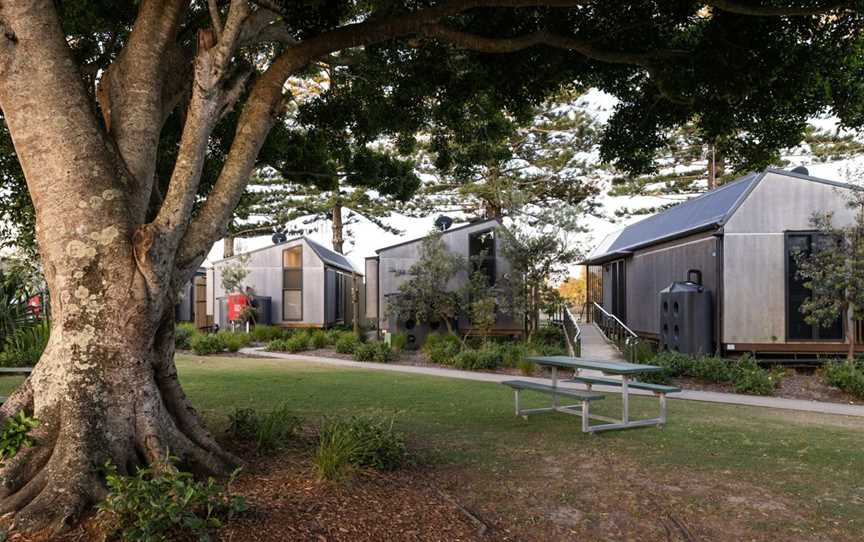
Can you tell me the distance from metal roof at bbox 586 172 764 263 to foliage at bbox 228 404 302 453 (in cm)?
1059

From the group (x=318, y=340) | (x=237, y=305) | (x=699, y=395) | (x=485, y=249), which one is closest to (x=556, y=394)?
(x=699, y=395)

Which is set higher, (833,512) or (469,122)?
(469,122)

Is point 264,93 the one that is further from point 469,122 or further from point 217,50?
point 469,122

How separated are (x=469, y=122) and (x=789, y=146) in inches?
182

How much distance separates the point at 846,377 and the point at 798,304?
2.81 metres

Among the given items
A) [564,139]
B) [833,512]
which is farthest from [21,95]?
[564,139]

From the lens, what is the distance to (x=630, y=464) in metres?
5.95

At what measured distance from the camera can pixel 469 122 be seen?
10.6 m

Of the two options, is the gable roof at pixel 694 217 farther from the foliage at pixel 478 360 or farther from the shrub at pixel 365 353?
the shrub at pixel 365 353

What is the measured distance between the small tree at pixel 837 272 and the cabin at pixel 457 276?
730 centimetres

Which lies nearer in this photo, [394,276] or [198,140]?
[198,140]

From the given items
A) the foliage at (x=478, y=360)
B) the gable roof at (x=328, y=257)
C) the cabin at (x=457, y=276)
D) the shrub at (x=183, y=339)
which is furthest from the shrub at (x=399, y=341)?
the gable roof at (x=328, y=257)

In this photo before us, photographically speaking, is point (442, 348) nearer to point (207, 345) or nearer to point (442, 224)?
point (442, 224)

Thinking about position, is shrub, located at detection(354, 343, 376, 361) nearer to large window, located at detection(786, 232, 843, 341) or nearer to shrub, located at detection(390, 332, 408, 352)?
shrub, located at detection(390, 332, 408, 352)
